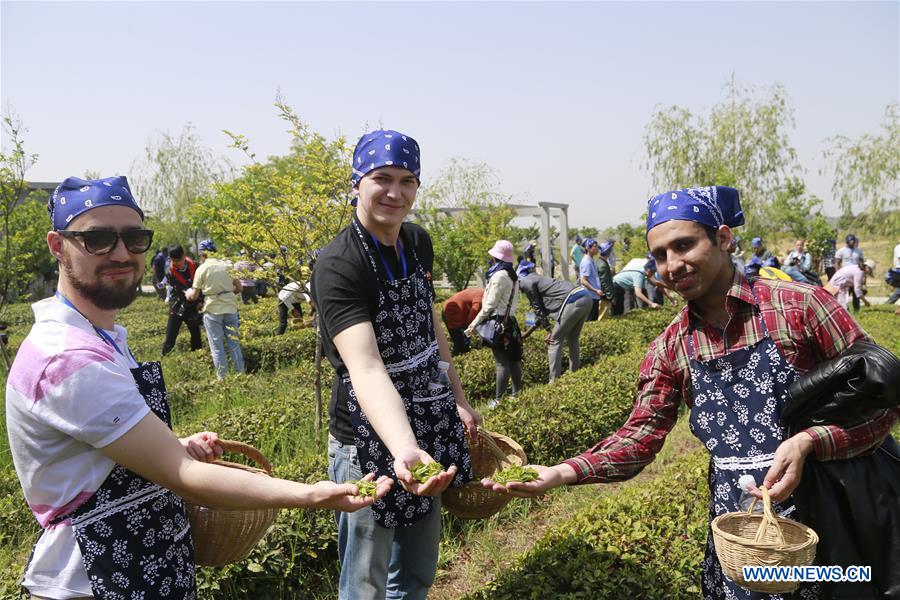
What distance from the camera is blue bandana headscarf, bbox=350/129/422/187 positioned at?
7.68 ft

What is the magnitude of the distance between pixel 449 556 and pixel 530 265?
16.9ft

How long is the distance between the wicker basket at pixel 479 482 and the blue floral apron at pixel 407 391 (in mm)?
87

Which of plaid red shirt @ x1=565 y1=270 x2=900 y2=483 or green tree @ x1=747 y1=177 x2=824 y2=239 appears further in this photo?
green tree @ x1=747 y1=177 x2=824 y2=239

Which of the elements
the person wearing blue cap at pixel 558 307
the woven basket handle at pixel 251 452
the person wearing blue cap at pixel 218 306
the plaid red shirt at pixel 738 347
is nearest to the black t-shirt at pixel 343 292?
the woven basket handle at pixel 251 452

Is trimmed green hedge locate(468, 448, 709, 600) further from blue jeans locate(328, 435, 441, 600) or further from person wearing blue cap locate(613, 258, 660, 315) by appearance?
person wearing blue cap locate(613, 258, 660, 315)

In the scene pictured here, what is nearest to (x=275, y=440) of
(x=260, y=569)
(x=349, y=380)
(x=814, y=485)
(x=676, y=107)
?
(x=260, y=569)

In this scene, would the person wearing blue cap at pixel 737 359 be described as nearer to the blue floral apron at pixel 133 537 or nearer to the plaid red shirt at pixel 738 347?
the plaid red shirt at pixel 738 347

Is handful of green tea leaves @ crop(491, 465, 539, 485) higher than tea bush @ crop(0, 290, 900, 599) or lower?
higher

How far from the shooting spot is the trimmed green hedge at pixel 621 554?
10.3ft

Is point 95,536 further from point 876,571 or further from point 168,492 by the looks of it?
point 876,571

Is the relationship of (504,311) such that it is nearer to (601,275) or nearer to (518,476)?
(518,476)

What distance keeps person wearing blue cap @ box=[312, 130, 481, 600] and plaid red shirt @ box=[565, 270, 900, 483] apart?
589 mm

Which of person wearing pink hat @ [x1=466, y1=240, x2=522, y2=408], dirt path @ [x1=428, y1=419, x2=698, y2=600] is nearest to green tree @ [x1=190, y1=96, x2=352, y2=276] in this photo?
person wearing pink hat @ [x1=466, y1=240, x2=522, y2=408]

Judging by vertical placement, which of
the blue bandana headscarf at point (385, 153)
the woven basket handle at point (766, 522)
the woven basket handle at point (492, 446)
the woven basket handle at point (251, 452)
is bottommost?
the woven basket handle at point (492, 446)
